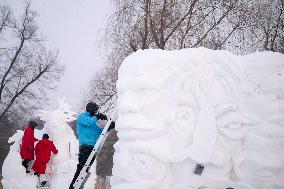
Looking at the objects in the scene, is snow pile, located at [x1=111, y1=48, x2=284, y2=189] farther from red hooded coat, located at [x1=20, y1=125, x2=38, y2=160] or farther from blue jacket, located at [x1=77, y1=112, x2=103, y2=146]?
→ red hooded coat, located at [x1=20, y1=125, x2=38, y2=160]

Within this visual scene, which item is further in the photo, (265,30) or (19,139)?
(265,30)

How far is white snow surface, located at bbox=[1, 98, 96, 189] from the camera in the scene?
7.70 meters

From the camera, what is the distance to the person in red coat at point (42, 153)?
762 cm

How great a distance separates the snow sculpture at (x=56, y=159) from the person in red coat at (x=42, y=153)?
0.17 meters

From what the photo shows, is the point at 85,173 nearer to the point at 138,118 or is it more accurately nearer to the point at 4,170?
the point at 138,118

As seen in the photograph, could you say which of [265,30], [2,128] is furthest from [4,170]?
[2,128]

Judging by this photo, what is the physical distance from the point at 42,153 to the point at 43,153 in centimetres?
2

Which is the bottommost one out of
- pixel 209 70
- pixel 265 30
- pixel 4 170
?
pixel 4 170

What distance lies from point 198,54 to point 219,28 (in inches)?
399

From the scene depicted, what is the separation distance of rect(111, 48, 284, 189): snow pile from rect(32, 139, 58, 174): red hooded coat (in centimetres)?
374

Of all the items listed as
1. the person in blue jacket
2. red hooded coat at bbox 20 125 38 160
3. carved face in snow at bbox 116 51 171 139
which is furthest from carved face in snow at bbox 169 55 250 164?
red hooded coat at bbox 20 125 38 160

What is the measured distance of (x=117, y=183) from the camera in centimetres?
410

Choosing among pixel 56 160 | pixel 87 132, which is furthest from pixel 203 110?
pixel 56 160

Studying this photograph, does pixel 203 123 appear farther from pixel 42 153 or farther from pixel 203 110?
pixel 42 153
